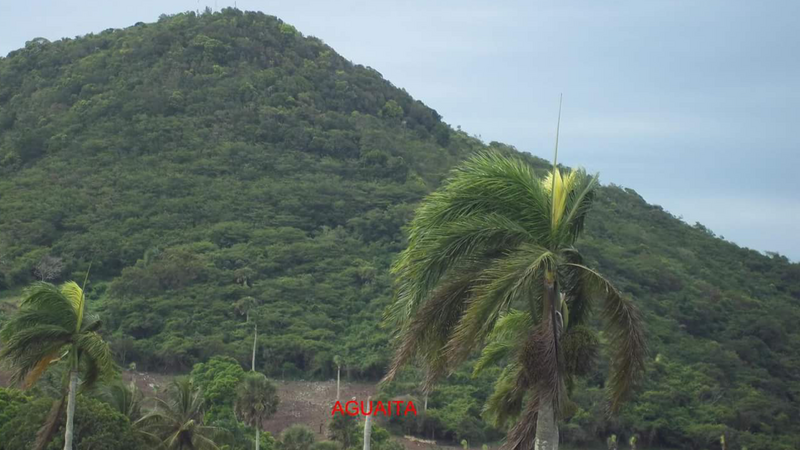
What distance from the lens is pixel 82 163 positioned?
91562 mm

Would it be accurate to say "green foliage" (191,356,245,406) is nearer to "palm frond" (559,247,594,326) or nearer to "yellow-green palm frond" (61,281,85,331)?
"yellow-green palm frond" (61,281,85,331)

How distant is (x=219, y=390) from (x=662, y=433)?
25917mm

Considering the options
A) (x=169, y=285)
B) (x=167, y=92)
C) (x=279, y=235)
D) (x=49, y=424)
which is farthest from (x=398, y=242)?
(x=49, y=424)

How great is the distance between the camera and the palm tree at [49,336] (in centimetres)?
1478

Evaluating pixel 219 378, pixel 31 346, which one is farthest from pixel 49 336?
pixel 219 378

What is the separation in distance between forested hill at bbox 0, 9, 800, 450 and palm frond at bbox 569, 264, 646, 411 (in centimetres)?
4690

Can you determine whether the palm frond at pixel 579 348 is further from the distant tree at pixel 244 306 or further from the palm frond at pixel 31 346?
the distant tree at pixel 244 306

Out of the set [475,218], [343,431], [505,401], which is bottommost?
[343,431]

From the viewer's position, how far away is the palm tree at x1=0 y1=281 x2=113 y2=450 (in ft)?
48.5

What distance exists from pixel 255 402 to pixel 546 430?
1351 inches

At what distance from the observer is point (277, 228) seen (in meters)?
85.2

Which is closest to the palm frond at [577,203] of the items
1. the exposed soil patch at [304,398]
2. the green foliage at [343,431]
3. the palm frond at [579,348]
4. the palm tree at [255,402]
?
the palm frond at [579,348]

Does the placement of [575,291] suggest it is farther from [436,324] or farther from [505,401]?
[505,401]

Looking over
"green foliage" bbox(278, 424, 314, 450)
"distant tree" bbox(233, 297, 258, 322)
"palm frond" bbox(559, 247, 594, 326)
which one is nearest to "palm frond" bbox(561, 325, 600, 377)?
"palm frond" bbox(559, 247, 594, 326)
